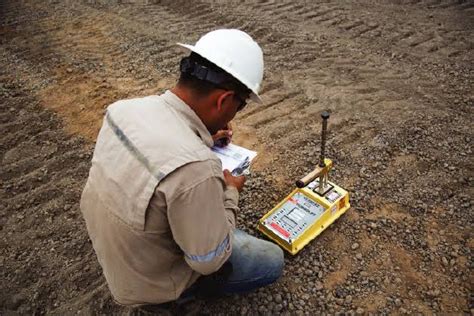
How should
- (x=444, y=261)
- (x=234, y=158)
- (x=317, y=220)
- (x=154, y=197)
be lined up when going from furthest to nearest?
(x=317, y=220) < (x=444, y=261) < (x=234, y=158) < (x=154, y=197)

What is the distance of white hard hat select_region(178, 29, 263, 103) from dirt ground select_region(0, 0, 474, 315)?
57.9 inches

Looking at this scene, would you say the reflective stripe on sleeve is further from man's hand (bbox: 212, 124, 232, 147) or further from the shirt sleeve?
man's hand (bbox: 212, 124, 232, 147)

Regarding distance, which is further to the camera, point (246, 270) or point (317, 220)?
point (317, 220)

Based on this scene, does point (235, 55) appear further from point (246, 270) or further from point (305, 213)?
point (305, 213)

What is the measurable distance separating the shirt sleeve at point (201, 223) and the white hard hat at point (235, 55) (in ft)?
1.79

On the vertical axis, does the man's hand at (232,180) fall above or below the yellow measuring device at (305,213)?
above

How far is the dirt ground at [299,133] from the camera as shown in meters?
2.74

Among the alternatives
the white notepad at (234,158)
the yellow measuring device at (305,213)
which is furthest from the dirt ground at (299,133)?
the white notepad at (234,158)

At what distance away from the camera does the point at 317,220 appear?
2891 mm

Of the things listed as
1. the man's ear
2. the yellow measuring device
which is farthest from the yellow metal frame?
the man's ear

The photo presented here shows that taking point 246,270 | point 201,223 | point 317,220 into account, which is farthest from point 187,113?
point 317,220

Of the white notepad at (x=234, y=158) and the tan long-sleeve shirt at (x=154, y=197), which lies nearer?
the tan long-sleeve shirt at (x=154, y=197)

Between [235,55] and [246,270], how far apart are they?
1.28m

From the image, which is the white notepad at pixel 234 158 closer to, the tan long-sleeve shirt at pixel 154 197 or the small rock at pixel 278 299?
the tan long-sleeve shirt at pixel 154 197
